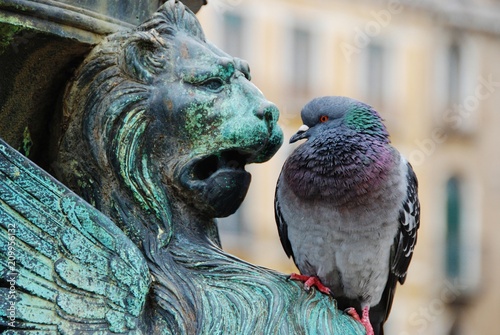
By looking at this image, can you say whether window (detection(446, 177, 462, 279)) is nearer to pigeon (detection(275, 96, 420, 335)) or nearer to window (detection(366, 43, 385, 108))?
window (detection(366, 43, 385, 108))

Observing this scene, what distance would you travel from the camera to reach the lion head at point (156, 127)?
302 centimetres

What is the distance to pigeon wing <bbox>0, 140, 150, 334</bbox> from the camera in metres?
2.71

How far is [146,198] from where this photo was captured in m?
3.03

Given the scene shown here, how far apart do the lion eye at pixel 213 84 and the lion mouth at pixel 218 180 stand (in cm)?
15

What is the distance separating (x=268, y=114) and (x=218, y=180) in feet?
0.64

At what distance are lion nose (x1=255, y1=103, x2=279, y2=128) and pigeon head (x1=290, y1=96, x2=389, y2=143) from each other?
3.71ft

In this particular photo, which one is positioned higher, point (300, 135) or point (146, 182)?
point (300, 135)

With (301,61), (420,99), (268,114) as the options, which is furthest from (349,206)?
(420,99)

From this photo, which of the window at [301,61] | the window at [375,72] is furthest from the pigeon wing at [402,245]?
the window at [375,72]

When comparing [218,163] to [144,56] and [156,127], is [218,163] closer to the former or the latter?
[156,127]

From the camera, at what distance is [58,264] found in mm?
2744

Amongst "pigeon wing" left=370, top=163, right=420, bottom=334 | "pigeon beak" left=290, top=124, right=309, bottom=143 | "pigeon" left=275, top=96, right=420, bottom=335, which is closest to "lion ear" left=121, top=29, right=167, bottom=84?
"pigeon" left=275, top=96, right=420, bottom=335

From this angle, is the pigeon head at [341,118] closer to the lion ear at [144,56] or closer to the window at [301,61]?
the lion ear at [144,56]

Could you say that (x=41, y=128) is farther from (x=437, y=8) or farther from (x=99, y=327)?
(x=437, y=8)
